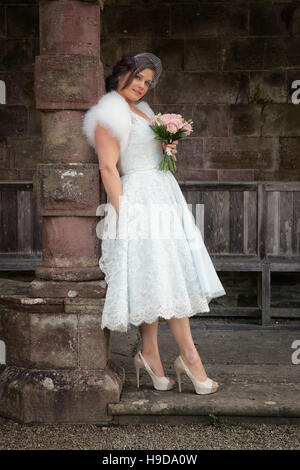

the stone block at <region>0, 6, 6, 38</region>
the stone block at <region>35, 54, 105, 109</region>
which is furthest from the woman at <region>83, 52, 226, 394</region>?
the stone block at <region>0, 6, 6, 38</region>

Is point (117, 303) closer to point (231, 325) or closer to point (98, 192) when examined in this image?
point (98, 192)

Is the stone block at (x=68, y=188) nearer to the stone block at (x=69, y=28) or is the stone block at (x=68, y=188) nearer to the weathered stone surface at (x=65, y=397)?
the stone block at (x=69, y=28)

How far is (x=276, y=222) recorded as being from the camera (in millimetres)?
5996

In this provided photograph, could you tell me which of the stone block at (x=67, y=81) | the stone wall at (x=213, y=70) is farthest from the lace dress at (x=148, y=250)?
the stone wall at (x=213, y=70)

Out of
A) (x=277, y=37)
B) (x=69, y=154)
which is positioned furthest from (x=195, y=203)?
(x=69, y=154)

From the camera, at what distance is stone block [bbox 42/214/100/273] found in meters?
3.53

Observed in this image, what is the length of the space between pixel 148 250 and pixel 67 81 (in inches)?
42.3

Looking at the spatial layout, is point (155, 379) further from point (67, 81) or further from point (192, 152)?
point (192, 152)

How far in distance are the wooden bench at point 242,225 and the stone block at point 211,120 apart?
1.16 m

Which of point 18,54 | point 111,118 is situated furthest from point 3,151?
point 111,118

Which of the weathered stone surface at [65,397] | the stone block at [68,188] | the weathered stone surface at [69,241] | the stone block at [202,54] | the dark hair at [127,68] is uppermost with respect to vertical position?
the stone block at [202,54]

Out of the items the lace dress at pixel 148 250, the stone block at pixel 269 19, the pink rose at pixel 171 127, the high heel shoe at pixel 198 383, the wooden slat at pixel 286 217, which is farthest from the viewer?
the stone block at pixel 269 19

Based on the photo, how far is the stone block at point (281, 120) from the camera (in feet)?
22.6

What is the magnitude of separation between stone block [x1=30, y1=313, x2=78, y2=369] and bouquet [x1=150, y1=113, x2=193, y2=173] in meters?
1.05
